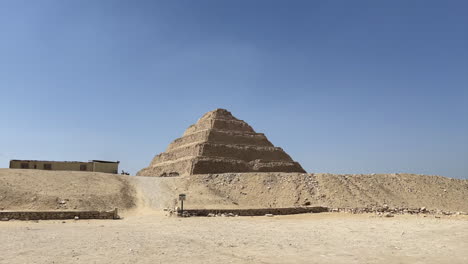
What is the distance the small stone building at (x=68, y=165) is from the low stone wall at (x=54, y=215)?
21.2m

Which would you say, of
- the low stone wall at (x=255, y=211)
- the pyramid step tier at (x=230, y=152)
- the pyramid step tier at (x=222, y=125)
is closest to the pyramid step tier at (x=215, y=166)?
the pyramid step tier at (x=230, y=152)

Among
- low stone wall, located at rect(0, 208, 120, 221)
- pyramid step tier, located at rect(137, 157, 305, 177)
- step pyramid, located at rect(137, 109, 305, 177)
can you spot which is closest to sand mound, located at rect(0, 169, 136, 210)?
low stone wall, located at rect(0, 208, 120, 221)

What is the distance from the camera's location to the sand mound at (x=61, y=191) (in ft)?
83.7

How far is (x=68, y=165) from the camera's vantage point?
4262 cm

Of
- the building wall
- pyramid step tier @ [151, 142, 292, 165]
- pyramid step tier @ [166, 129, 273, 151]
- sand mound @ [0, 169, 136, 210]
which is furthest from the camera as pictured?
pyramid step tier @ [166, 129, 273, 151]

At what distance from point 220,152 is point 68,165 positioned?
18.5m

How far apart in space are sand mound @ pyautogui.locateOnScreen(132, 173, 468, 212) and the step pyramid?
34.1ft

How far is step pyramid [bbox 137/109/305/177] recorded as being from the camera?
157 feet

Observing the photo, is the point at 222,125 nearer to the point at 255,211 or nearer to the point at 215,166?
the point at 215,166

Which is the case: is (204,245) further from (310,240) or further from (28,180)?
(28,180)

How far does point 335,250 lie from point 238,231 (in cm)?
593

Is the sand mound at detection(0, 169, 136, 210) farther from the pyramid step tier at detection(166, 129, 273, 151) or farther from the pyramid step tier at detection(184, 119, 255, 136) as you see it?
the pyramid step tier at detection(184, 119, 255, 136)

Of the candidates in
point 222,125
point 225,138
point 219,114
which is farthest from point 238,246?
point 219,114

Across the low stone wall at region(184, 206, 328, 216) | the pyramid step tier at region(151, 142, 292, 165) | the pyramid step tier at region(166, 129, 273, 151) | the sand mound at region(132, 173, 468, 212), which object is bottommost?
the low stone wall at region(184, 206, 328, 216)
